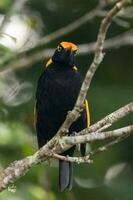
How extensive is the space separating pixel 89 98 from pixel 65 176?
1967 millimetres

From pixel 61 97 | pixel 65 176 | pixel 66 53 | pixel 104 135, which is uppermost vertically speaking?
pixel 66 53

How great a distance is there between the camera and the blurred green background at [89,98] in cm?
613

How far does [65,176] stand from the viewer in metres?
5.61

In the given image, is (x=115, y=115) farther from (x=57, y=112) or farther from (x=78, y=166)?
(x=78, y=166)

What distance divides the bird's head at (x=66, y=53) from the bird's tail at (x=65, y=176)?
0.73m

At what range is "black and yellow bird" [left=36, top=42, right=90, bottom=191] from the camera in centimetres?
557

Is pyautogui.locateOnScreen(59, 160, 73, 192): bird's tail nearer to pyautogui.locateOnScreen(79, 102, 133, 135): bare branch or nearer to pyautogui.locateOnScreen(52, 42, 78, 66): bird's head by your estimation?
pyautogui.locateOnScreen(52, 42, 78, 66): bird's head

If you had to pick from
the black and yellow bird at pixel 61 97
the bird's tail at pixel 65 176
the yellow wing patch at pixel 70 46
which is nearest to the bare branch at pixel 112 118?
the black and yellow bird at pixel 61 97

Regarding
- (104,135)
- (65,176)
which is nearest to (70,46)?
(65,176)

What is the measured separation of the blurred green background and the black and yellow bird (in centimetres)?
24

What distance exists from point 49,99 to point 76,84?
0.74 feet

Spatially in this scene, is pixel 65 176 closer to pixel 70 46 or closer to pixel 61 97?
pixel 61 97

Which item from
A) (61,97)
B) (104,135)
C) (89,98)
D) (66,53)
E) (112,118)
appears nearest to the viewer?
(104,135)

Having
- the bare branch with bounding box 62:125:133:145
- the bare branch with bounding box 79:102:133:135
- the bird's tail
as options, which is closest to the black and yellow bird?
the bird's tail
